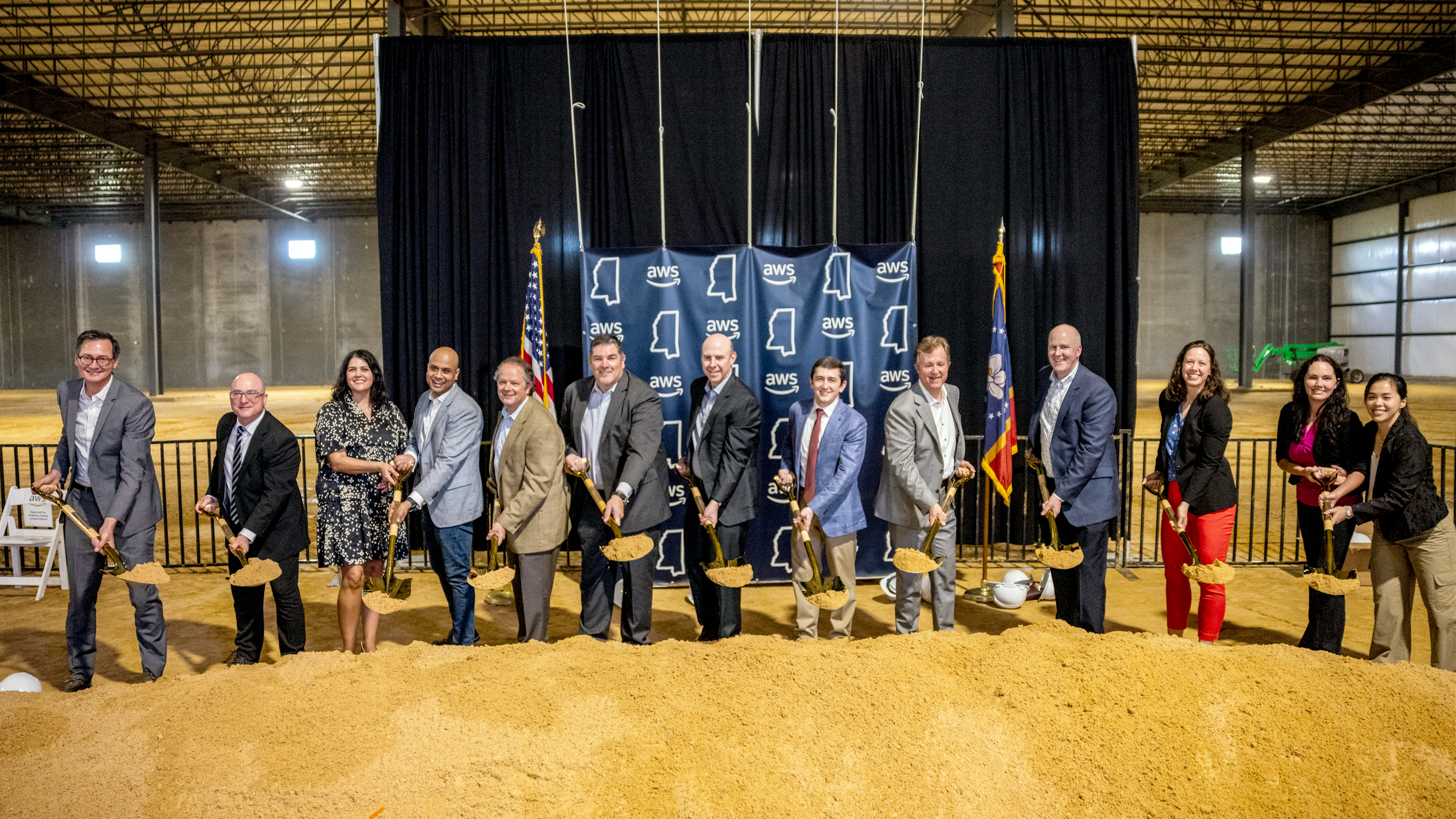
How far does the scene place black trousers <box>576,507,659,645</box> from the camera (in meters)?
4.12

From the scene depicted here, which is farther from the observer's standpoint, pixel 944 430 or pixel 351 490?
pixel 944 430

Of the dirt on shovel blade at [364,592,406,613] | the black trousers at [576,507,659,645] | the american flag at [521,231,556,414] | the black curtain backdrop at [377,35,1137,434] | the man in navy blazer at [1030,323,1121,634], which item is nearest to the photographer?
the dirt on shovel blade at [364,592,406,613]

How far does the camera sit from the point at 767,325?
18.4 ft

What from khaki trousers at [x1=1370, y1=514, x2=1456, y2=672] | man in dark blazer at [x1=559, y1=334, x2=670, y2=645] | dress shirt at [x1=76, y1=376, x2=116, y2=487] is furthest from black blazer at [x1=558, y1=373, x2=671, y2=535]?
khaki trousers at [x1=1370, y1=514, x2=1456, y2=672]

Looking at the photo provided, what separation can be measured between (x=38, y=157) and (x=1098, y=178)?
86.4 feet

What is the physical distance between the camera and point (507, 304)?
6.21 m

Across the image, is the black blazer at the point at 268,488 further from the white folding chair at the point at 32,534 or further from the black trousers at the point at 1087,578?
the black trousers at the point at 1087,578

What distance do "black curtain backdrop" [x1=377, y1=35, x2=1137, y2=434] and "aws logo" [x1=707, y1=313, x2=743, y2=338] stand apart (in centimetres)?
86

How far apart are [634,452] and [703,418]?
1.37 feet

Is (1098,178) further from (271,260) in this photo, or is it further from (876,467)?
(271,260)

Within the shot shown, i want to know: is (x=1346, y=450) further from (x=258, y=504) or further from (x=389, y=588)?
(x=258, y=504)

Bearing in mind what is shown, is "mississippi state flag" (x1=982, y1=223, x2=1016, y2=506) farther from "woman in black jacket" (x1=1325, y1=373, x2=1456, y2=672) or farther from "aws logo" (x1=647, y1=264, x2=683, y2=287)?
"aws logo" (x1=647, y1=264, x2=683, y2=287)

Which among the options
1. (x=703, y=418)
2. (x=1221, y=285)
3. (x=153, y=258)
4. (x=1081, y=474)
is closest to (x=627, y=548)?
(x=703, y=418)

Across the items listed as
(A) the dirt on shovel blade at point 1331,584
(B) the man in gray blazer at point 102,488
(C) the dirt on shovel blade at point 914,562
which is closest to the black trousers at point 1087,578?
(C) the dirt on shovel blade at point 914,562
